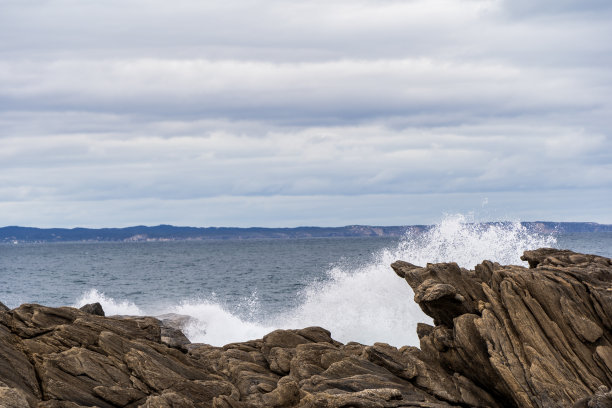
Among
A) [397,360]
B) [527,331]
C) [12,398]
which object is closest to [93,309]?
[12,398]

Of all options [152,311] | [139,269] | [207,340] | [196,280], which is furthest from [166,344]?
[139,269]

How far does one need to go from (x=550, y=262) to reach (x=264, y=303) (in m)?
43.3

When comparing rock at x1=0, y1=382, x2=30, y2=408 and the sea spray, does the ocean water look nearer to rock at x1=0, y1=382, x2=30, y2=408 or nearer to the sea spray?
the sea spray

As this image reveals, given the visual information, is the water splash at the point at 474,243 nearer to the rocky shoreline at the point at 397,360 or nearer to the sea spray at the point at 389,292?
the sea spray at the point at 389,292

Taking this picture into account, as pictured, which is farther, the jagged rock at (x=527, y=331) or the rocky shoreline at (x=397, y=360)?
the jagged rock at (x=527, y=331)

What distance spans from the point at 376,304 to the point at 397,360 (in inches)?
938

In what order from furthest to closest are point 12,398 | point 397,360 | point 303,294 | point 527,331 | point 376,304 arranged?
point 303,294
point 376,304
point 397,360
point 527,331
point 12,398

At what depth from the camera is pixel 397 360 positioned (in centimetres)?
1962

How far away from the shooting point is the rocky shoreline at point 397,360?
16.8 metres

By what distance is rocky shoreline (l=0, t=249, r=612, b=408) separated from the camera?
16825mm

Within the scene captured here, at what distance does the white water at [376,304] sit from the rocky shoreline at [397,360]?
51.6 feet

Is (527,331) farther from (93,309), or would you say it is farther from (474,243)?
(474,243)

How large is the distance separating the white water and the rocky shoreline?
619 inches

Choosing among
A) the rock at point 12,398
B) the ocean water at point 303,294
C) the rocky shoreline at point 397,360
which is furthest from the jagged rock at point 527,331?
the ocean water at point 303,294
